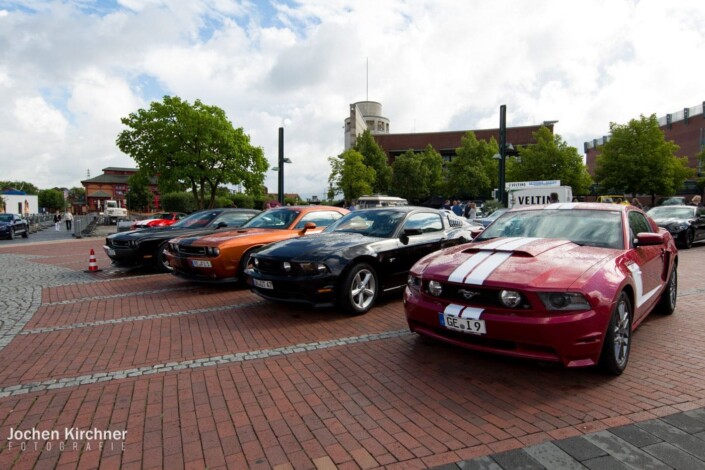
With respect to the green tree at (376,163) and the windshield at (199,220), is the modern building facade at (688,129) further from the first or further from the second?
the windshield at (199,220)

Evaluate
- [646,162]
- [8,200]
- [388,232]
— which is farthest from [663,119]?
[8,200]

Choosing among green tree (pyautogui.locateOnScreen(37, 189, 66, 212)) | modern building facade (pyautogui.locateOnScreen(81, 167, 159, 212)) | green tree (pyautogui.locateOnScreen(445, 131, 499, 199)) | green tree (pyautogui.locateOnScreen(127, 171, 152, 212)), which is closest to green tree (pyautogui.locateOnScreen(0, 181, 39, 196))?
green tree (pyautogui.locateOnScreen(37, 189, 66, 212))

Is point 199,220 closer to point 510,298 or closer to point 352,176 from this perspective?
point 510,298

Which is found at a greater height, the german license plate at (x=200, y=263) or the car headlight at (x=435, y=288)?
the car headlight at (x=435, y=288)

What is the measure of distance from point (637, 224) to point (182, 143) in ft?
97.8

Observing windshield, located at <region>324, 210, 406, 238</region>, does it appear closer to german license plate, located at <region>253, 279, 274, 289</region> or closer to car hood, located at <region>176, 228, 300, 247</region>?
car hood, located at <region>176, 228, 300, 247</region>

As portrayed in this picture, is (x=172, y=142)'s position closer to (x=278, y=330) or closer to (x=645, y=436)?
(x=278, y=330)

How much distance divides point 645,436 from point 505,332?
3.28 ft

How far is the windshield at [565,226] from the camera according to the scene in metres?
4.09

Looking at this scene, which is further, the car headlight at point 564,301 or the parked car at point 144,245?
the parked car at point 144,245

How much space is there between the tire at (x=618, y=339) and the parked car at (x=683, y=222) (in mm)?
11666

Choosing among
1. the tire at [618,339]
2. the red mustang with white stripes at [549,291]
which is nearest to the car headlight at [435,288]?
the red mustang with white stripes at [549,291]

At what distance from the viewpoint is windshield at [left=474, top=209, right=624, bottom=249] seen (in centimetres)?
409

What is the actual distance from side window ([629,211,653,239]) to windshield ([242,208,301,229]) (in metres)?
5.34
